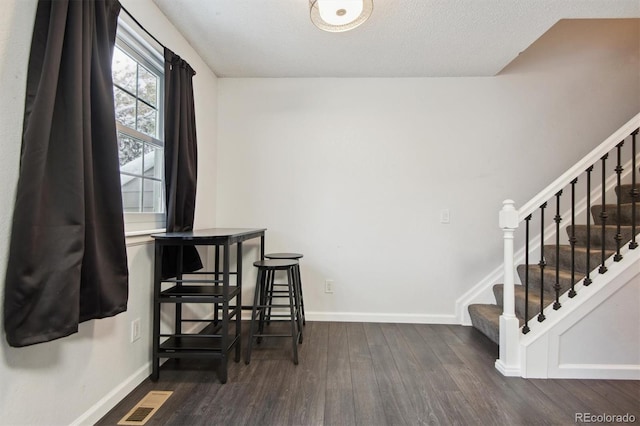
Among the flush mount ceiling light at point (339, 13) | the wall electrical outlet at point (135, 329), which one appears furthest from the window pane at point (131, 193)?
the flush mount ceiling light at point (339, 13)

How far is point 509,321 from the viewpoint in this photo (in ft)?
6.29

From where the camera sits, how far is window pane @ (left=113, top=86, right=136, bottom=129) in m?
1.69

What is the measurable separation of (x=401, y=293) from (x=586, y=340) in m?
1.31

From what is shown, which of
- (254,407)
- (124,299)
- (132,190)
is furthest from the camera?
(132,190)

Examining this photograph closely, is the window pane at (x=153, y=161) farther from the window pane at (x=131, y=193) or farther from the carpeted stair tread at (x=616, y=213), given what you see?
the carpeted stair tread at (x=616, y=213)

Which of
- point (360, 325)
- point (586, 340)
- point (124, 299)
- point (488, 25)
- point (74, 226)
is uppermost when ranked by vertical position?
point (488, 25)

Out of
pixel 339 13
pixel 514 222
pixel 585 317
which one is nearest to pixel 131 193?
pixel 339 13

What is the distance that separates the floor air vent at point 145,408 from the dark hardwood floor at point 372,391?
35 mm

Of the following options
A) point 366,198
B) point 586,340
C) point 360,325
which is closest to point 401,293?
point 360,325

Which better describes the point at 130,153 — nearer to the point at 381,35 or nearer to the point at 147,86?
the point at 147,86

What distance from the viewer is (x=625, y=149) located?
8.98 feet

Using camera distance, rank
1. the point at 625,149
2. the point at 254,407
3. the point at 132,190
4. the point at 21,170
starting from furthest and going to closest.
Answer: the point at 625,149 < the point at 132,190 < the point at 254,407 < the point at 21,170

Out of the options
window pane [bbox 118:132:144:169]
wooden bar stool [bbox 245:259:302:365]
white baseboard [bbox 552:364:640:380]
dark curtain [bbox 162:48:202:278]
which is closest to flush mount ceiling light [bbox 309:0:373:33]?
dark curtain [bbox 162:48:202:278]

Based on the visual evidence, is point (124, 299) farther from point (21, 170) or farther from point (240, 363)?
point (240, 363)
